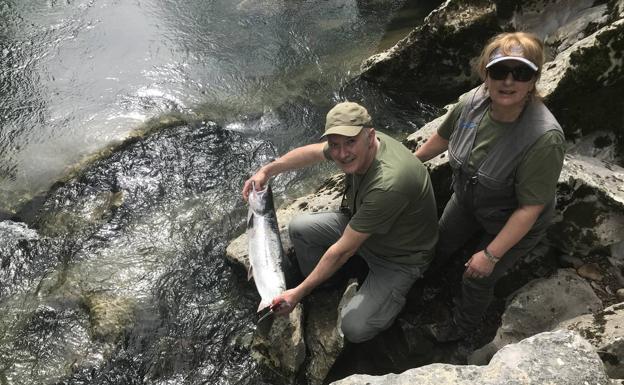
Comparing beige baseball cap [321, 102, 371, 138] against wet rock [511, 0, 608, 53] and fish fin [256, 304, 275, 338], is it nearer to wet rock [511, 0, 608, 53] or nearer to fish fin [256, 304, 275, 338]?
fish fin [256, 304, 275, 338]

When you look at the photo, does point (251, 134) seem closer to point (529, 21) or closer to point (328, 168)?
point (328, 168)

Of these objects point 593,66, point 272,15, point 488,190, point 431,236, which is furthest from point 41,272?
point 272,15

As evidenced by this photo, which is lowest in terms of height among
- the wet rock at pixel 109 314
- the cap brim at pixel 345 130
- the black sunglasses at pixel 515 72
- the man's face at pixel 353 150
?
the wet rock at pixel 109 314

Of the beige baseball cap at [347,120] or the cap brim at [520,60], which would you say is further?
the beige baseball cap at [347,120]

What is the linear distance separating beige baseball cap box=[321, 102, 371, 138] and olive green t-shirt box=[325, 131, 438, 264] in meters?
0.42

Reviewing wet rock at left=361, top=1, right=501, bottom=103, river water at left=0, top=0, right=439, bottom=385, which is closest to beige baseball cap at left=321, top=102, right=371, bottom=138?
river water at left=0, top=0, right=439, bottom=385

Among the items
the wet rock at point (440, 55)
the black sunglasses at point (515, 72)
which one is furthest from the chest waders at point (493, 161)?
the wet rock at point (440, 55)

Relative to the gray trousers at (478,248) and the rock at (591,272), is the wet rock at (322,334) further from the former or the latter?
the rock at (591,272)

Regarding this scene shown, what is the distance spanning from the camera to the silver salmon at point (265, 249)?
18.0 ft

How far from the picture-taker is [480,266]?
4.38 m

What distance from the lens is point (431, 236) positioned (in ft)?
17.4

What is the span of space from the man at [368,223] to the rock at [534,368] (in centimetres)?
159

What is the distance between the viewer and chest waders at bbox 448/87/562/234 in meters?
3.88

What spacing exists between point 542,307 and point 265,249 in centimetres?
305
